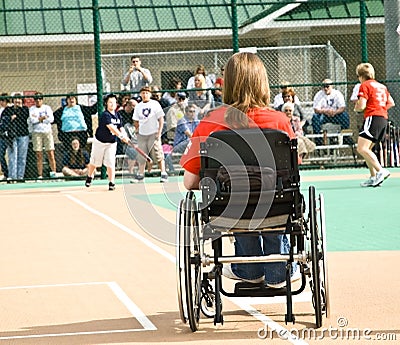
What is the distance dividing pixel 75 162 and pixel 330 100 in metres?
5.67

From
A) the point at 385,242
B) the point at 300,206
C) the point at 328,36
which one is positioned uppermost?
the point at 328,36

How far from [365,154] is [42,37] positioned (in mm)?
12166

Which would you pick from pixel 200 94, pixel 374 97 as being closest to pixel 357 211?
pixel 374 97

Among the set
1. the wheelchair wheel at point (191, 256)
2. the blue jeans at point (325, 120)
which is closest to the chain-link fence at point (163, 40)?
the blue jeans at point (325, 120)

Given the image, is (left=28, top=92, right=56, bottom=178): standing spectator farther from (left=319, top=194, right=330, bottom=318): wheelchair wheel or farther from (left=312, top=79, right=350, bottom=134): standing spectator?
(left=319, top=194, right=330, bottom=318): wheelchair wheel

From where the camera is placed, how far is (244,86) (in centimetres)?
687

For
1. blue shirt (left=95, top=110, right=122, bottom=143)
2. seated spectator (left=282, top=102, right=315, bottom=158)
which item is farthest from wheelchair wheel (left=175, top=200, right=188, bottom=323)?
seated spectator (left=282, top=102, right=315, bottom=158)

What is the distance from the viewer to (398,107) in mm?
23438

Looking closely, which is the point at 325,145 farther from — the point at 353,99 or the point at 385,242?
the point at 385,242

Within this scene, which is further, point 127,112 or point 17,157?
point 127,112

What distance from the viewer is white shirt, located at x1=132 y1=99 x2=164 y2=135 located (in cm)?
2178

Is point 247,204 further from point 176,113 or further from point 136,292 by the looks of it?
point 176,113

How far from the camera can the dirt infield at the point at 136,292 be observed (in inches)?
263

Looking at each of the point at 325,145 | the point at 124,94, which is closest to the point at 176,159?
the point at 124,94
